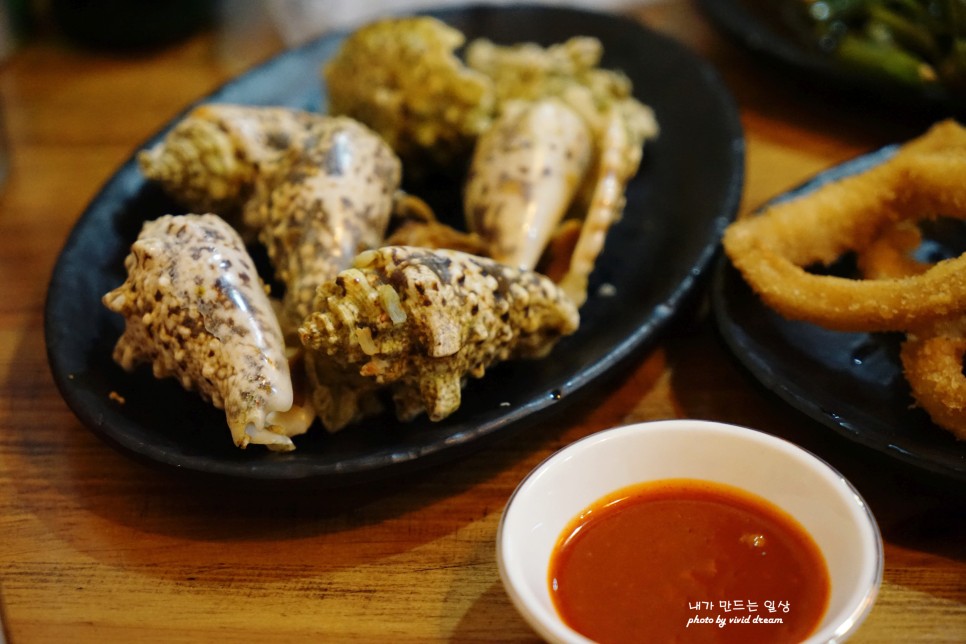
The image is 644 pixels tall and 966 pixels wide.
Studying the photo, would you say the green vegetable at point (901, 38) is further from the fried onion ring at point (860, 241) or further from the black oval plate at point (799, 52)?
the fried onion ring at point (860, 241)

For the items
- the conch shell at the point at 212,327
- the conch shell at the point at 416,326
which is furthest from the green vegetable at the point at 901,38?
the conch shell at the point at 212,327

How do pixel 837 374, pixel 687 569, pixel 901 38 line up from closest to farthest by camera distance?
pixel 687 569
pixel 837 374
pixel 901 38

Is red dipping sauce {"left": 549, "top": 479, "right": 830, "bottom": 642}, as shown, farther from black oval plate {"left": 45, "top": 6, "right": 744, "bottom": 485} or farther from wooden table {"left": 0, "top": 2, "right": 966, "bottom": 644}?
black oval plate {"left": 45, "top": 6, "right": 744, "bottom": 485}

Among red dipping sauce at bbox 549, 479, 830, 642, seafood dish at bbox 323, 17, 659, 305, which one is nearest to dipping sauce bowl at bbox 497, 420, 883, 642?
red dipping sauce at bbox 549, 479, 830, 642

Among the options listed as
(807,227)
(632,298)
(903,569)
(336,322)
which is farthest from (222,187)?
(903,569)

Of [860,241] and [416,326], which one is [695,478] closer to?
[416,326]

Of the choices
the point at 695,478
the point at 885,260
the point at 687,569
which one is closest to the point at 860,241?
the point at 885,260

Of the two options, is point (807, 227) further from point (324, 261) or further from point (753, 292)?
point (324, 261)
